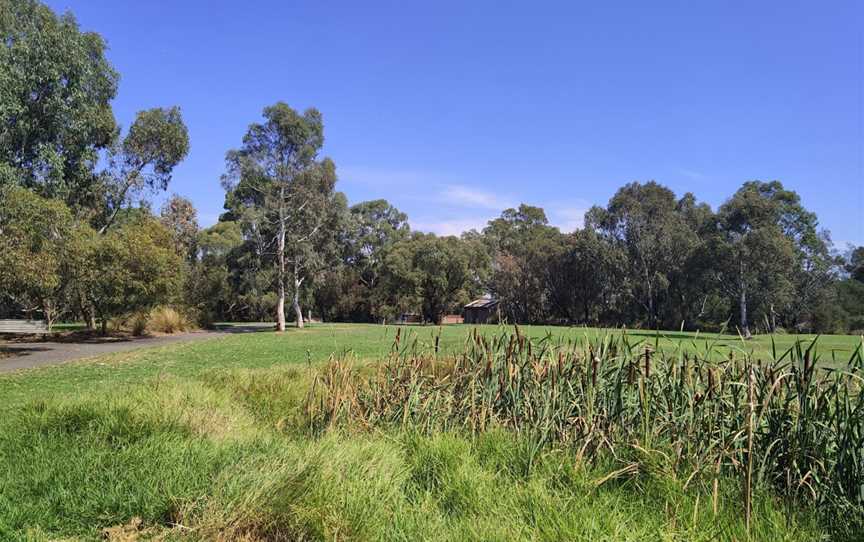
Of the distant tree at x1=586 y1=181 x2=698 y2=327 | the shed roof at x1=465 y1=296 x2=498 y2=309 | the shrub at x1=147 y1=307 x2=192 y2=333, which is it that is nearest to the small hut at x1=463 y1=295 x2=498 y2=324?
the shed roof at x1=465 y1=296 x2=498 y2=309

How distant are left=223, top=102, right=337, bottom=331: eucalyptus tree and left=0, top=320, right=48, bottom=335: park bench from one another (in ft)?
38.1

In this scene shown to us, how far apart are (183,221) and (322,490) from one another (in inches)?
1865

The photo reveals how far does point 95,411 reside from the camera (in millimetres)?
5098

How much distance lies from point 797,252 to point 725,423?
37692 mm

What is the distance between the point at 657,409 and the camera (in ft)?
13.6

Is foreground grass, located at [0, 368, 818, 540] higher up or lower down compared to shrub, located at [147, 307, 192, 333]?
lower down

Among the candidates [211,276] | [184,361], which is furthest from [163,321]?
[184,361]

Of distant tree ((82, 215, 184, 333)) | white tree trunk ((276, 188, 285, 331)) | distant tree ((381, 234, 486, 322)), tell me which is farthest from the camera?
distant tree ((381, 234, 486, 322))

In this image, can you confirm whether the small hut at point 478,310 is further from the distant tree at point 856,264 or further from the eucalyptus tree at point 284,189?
the distant tree at point 856,264

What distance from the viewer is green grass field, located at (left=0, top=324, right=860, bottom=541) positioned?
2947 mm

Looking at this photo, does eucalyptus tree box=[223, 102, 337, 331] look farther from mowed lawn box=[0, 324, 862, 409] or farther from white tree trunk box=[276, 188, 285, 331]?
mowed lawn box=[0, 324, 862, 409]

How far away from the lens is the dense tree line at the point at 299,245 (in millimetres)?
18609

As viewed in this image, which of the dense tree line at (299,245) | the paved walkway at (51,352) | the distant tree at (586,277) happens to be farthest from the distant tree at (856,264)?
the paved walkway at (51,352)

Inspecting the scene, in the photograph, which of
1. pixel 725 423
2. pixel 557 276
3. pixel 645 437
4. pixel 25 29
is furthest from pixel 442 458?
pixel 557 276
